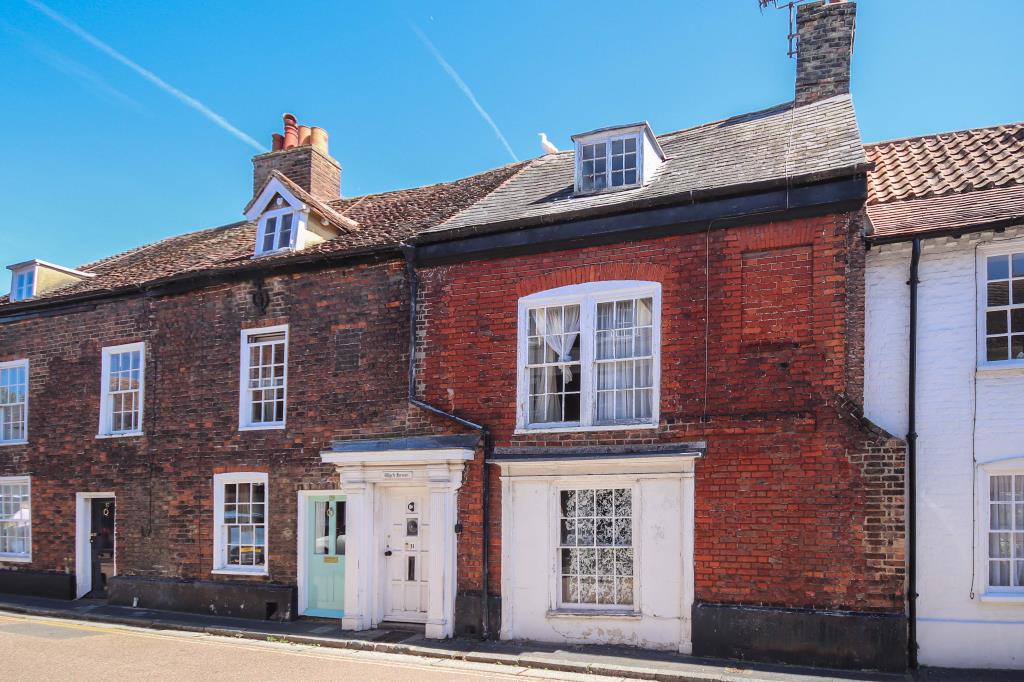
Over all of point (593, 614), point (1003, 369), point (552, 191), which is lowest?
point (593, 614)

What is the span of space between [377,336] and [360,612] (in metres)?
4.37

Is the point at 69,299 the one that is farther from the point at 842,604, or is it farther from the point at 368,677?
the point at 842,604

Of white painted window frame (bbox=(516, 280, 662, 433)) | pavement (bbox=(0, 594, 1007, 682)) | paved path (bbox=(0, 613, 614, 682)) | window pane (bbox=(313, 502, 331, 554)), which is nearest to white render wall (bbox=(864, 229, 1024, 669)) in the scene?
pavement (bbox=(0, 594, 1007, 682))

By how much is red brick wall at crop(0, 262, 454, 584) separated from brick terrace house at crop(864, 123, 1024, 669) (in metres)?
6.59

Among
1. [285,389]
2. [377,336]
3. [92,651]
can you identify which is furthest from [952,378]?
[92,651]

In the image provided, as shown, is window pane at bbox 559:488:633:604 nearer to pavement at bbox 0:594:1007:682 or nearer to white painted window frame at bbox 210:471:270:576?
pavement at bbox 0:594:1007:682

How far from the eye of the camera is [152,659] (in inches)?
450

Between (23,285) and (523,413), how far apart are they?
13.5 meters

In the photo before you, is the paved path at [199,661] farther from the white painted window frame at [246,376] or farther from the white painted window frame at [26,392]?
the white painted window frame at [26,392]

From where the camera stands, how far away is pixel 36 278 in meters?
19.4

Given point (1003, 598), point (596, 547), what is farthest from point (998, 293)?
point (596, 547)

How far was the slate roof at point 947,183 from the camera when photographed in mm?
10586

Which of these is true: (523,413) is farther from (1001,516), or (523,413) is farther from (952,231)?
(1001,516)

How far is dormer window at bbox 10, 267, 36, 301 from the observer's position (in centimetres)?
1944
